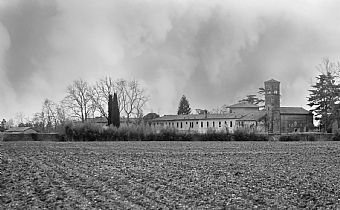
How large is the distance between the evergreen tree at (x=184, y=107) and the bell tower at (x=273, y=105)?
3494cm

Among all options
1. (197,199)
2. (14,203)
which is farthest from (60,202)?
(197,199)

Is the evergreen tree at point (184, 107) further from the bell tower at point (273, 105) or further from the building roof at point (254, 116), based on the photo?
the bell tower at point (273, 105)

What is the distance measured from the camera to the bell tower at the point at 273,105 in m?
114

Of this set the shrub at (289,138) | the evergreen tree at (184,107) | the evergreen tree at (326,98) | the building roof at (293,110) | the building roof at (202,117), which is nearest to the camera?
the shrub at (289,138)

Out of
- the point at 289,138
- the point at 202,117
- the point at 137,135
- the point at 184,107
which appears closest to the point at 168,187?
the point at 137,135

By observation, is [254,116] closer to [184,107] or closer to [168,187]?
[184,107]

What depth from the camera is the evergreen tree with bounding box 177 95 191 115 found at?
497ft

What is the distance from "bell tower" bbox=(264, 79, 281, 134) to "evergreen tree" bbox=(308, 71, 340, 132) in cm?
1288

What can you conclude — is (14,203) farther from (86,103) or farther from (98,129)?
(86,103)

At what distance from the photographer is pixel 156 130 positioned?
222 ft

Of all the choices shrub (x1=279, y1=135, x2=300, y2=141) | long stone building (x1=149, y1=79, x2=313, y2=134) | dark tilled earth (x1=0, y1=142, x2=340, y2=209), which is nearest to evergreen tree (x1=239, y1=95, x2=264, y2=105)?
long stone building (x1=149, y1=79, x2=313, y2=134)

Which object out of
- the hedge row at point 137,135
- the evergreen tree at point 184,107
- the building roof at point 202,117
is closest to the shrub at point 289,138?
the hedge row at point 137,135

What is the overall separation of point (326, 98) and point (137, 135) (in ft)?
157

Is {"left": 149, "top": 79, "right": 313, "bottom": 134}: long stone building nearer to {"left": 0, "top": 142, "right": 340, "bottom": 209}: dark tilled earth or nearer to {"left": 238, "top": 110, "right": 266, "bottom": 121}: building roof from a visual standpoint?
{"left": 238, "top": 110, "right": 266, "bottom": 121}: building roof
